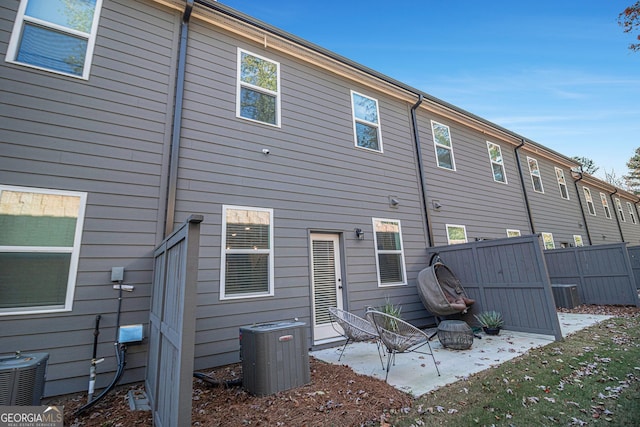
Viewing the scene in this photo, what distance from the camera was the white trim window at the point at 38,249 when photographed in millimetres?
3190

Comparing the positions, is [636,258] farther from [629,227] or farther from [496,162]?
[629,227]

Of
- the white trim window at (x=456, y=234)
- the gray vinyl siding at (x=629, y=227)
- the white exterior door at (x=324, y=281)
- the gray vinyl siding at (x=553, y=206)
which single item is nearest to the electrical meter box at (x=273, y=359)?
the white exterior door at (x=324, y=281)

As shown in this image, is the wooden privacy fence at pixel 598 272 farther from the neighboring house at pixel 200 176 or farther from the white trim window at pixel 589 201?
the white trim window at pixel 589 201

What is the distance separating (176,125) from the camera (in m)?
4.45

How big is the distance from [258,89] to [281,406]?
207 inches

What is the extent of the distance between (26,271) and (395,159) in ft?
23.3

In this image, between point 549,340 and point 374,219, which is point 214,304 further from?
point 549,340

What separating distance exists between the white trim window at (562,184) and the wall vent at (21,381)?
17428 mm

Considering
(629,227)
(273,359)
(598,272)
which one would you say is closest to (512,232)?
(598,272)

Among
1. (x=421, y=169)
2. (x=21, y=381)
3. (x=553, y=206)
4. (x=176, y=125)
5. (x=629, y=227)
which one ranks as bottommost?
(x=21, y=381)

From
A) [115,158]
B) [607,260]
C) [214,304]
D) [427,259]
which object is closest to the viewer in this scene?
[115,158]

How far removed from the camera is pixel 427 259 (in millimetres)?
7176

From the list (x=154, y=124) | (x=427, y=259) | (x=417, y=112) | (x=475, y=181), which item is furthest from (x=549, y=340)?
(x=154, y=124)

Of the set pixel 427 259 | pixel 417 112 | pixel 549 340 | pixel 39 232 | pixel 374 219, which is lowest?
pixel 549 340
